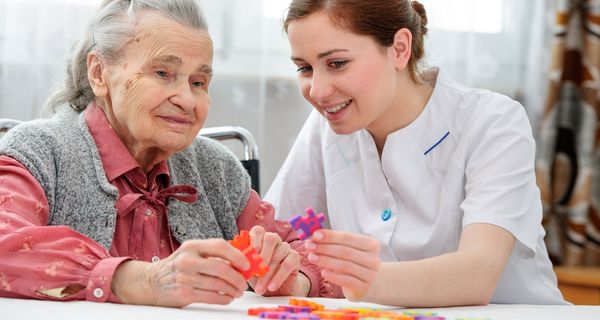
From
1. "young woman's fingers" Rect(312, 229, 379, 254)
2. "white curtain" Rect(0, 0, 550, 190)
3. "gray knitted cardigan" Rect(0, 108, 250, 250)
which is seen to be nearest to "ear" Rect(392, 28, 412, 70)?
"white curtain" Rect(0, 0, 550, 190)

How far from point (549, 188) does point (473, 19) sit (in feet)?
2.44

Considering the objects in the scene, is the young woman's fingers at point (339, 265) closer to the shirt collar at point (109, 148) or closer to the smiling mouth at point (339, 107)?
the shirt collar at point (109, 148)

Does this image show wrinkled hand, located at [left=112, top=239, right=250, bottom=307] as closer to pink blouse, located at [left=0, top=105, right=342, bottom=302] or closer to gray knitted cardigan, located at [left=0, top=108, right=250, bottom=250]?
pink blouse, located at [left=0, top=105, right=342, bottom=302]

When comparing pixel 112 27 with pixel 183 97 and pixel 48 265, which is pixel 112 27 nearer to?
pixel 183 97

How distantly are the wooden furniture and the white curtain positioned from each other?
0.64 metres

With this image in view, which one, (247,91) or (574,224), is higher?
(247,91)

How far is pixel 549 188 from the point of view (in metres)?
3.38

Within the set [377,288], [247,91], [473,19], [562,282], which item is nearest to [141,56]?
[377,288]

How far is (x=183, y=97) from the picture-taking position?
5.45 ft

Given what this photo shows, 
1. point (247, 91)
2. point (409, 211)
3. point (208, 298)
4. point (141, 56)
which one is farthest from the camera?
point (247, 91)

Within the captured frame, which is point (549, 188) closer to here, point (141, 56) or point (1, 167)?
point (141, 56)

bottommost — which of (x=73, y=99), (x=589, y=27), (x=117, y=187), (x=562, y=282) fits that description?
(x=562, y=282)

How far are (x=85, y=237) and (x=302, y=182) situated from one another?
32.0 inches

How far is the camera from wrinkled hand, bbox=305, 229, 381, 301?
1.33 meters
